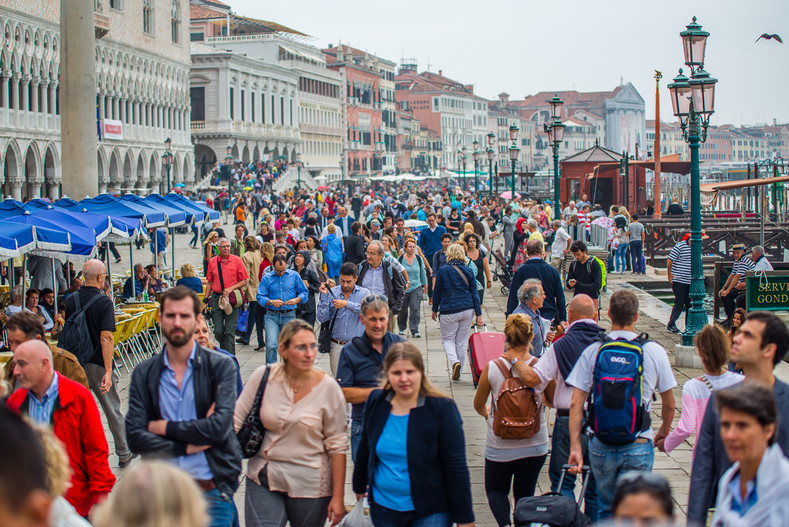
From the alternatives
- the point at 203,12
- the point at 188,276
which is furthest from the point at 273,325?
the point at 203,12

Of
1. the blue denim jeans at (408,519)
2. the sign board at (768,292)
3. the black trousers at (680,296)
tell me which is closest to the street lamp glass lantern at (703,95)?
the sign board at (768,292)

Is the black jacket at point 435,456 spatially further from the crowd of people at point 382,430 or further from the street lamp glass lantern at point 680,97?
the street lamp glass lantern at point 680,97

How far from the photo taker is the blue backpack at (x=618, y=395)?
5094 mm

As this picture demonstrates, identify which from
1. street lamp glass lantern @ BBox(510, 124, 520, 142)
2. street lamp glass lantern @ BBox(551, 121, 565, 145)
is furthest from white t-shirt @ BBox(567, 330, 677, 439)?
street lamp glass lantern @ BBox(510, 124, 520, 142)

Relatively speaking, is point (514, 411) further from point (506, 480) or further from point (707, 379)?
point (707, 379)

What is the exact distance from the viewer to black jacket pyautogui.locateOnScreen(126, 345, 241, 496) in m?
4.32

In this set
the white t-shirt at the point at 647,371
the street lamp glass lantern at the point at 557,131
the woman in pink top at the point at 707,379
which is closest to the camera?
the woman in pink top at the point at 707,379

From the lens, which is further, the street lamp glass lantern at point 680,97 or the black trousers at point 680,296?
the black trousers at point 680,296

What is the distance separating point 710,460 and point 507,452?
5.76 ft

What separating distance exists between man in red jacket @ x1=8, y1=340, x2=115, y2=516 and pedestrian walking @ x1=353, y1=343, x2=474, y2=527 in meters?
1.25

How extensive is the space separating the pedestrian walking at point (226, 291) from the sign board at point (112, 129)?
39461 millimetres

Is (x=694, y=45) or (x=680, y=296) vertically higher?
(x=694, y=45)

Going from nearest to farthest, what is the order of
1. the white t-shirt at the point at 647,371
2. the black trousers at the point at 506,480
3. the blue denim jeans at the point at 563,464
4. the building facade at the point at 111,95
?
1. the white t-shirt at the point at 647,371
2. the blue denim jeans at the point at 563,464
3. the black trousers at the point at 506,480
4. the building facade at the point at 111,95

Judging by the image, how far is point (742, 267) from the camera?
13312mm
